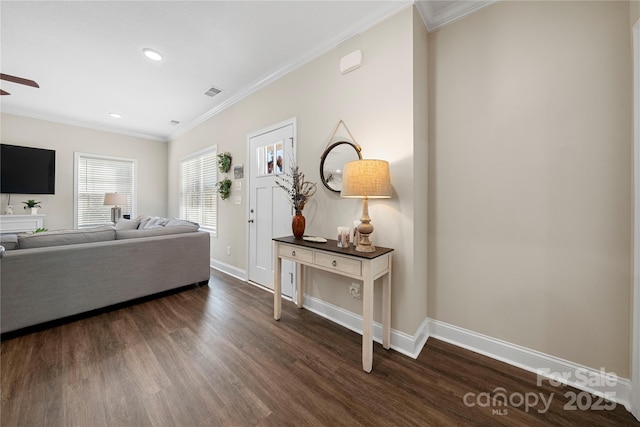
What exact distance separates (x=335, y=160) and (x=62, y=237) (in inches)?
109

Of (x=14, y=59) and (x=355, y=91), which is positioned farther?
(x=14, y=59)

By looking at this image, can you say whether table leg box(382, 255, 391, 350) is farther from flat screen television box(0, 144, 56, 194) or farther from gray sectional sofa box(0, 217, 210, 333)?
flat screen television box(0, 144, 56, 194)

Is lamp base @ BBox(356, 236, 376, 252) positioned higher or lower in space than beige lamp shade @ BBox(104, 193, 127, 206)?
lower

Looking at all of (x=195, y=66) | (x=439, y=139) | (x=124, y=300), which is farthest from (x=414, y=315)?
(x=195, y=66)

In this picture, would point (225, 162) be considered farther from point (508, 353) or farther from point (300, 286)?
point (508, 353)

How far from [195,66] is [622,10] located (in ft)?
11.7

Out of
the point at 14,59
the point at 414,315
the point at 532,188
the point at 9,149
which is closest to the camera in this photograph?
the point at 532,188

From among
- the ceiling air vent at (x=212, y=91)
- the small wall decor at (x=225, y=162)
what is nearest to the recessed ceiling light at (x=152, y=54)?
the ceiling air vent at (x=212, y=91)

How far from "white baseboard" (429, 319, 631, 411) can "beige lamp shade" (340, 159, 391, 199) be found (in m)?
1.31

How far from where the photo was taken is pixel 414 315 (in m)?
1.85

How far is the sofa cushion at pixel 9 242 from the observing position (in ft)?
6.65

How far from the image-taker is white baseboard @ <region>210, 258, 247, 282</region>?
11.4ft

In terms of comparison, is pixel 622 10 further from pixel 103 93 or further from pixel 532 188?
pixel 103 93

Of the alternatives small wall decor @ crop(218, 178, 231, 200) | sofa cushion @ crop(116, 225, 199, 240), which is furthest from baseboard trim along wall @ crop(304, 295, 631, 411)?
small wall decor @ crop(218, 178, 231, 200)
